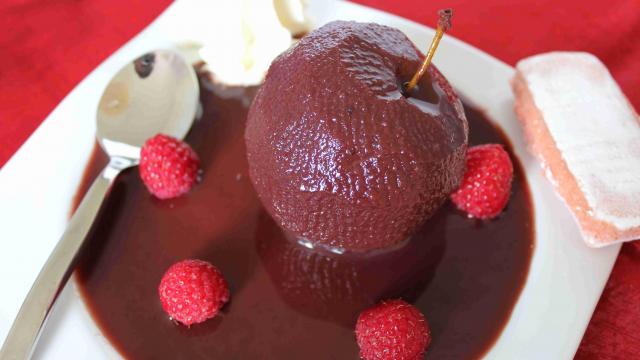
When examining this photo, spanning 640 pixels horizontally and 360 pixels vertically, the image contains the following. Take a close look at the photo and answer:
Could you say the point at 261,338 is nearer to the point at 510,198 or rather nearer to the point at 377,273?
the point at 377,273

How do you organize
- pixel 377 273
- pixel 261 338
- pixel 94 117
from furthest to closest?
pixel 94 117 < pixel 377 273 < pixel 261 338

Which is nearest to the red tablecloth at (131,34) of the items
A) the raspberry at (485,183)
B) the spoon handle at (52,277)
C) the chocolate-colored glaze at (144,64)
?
the chocolate-colored glaze at (144,64)

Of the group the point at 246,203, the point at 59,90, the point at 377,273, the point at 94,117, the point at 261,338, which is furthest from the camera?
the point at 59,90

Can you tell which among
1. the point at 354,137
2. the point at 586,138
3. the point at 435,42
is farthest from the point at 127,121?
the point at 586,138

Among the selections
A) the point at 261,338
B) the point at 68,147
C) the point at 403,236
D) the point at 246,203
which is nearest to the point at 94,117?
the point at 68,147

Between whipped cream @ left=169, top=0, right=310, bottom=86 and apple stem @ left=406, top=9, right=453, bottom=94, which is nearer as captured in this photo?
→ apple stem @ left=406, top=9, right=453, bottom=94

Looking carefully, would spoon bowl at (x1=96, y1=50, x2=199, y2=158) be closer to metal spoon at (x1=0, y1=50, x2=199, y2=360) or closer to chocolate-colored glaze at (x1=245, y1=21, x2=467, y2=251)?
metal spoon at (x1=0, y1=50, x2=199, y2=360)

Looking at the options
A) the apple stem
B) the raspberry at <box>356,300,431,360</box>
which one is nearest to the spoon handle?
the raspberry at <box>356,300,431,360</box>
